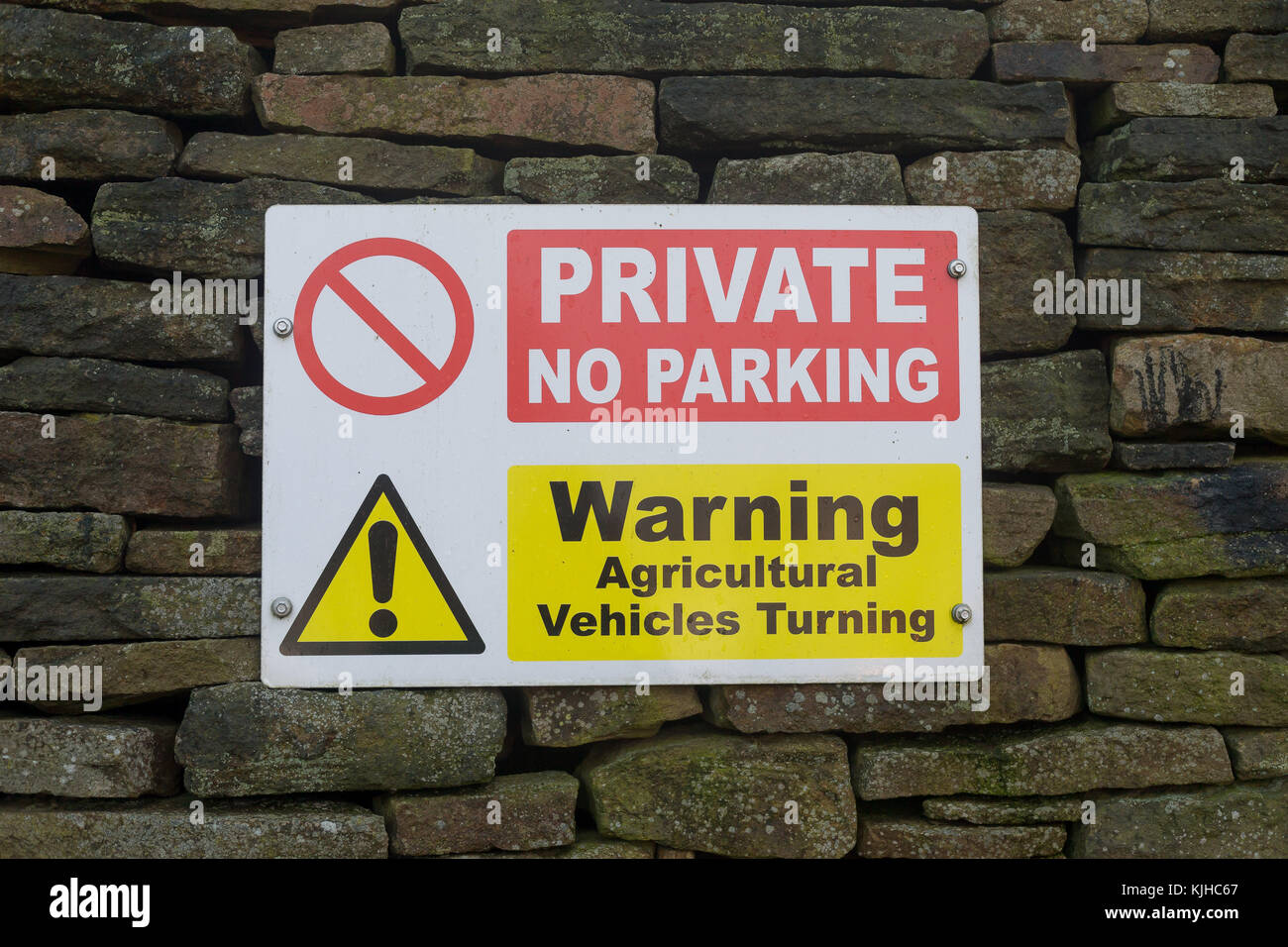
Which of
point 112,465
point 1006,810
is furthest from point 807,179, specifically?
point 112,465

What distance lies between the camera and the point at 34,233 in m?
2.25

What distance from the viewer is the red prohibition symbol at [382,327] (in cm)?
225

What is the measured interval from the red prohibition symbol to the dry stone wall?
0.15m

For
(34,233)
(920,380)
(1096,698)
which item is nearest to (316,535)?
(34,233)

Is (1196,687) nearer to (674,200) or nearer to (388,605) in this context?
(674,200)

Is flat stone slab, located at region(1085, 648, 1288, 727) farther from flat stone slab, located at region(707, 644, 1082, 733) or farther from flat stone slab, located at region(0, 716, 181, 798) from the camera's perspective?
flat stone slab, located at region(0, 716, 181, 798)

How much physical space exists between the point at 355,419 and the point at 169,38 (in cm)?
110

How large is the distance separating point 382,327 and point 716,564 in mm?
1039

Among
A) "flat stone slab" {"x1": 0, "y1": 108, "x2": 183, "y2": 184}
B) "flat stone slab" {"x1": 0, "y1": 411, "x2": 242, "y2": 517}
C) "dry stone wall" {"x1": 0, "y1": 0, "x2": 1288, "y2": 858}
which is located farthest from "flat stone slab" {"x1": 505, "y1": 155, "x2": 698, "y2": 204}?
"flat stone slab" {"x1": 0, "y1": 411, "x2": 242, "y2": 517}

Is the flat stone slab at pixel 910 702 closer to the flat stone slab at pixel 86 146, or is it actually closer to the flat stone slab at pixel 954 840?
the flat stone slab at pixel 954 840

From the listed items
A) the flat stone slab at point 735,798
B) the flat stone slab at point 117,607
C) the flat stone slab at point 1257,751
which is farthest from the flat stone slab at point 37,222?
the flat stone slab at point 1257,751

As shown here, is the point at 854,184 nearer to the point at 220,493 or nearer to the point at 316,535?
the point at 316,535

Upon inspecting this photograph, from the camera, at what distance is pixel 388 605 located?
2227 mm

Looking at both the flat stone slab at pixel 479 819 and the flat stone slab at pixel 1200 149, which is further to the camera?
the flat stone slab at pixel 1200 149
